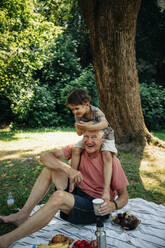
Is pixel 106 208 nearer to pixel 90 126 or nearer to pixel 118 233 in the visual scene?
pixel 118 233

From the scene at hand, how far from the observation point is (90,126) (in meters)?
2.94

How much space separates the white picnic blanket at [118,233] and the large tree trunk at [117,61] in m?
3.18

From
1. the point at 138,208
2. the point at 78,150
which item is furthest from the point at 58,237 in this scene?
the point at 138,208

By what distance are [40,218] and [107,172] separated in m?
0.97

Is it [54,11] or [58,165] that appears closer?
[58,165]

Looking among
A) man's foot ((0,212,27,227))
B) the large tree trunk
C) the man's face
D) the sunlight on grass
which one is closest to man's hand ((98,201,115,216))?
the man's face

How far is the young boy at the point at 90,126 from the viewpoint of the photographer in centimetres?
279

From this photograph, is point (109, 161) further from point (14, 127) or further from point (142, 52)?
point (142, 52)

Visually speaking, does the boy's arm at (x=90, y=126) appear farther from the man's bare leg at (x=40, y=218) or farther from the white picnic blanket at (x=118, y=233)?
the white picnic blanket at (x=118, y=233)

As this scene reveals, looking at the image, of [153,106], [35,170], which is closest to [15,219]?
[35,170]

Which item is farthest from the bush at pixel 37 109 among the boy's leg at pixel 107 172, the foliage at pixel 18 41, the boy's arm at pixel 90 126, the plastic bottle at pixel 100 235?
the plastic bottle at pixel 100 235

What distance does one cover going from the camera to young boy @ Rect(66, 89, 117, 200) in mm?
2789

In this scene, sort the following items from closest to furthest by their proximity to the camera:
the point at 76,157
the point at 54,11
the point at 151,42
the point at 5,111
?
the point at 76,157
the point at 54,11
the point at 5,111
the point at 151,42

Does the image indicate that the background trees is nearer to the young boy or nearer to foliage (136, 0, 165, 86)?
foliage (136, 0, 165, 86)
